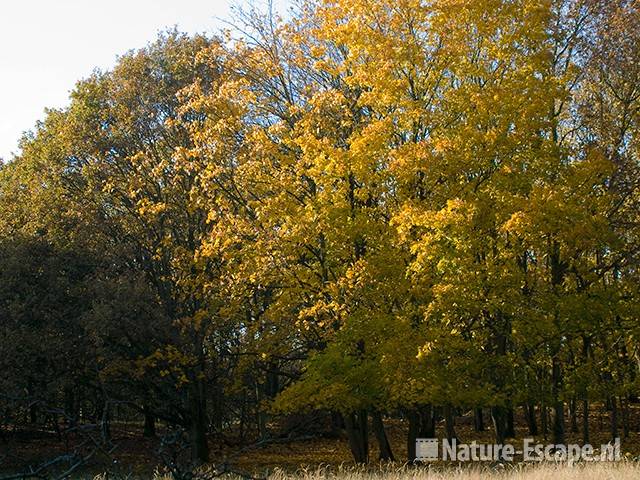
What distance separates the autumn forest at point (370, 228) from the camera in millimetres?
18328

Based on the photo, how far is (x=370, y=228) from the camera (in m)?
18.5

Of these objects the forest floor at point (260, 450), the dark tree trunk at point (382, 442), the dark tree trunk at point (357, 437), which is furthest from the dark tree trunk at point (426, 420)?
the dark tree trunk at point (357, 437)

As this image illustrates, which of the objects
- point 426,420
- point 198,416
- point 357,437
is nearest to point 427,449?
point 426,420

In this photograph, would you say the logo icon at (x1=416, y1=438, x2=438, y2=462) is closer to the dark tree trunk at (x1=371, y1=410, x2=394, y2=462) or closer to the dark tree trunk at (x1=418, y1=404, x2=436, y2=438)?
the dark tree trunk at (x1=418, y1=404, x2=436, y2=438)

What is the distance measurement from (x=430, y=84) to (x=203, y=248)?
7.26 m

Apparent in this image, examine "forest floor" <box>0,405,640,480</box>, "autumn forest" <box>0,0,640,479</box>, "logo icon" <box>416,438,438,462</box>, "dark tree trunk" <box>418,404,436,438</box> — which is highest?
"autumn forest" <box>0,0,640,479</box>

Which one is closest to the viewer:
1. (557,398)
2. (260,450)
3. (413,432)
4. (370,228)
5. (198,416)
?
(370,228)

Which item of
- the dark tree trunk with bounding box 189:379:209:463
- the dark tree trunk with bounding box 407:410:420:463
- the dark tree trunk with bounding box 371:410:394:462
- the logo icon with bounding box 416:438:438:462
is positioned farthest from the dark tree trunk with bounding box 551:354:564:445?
the dark tree trunk with bounding box 189:379:209:463

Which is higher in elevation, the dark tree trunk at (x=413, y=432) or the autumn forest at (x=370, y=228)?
the autumn forest at (x=370, y=228)

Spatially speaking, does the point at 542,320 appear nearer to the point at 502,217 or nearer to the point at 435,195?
the point at 502,217

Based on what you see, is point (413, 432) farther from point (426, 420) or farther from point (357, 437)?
point (357, 437)

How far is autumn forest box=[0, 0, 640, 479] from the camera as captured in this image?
18328 millimetres

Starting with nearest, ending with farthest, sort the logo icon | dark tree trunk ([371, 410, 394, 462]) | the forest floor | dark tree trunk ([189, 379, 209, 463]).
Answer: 1. the logo icon
2. dark tree trunk ([371, 410, 394, 462])
3. the forest floor
4. dark tree trunk ([189, 379, 209, 463])

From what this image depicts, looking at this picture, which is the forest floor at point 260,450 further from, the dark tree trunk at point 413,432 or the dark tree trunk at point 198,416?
the dark tree trunk at point 198,416
